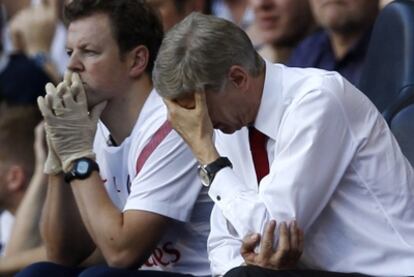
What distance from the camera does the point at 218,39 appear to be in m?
3.73

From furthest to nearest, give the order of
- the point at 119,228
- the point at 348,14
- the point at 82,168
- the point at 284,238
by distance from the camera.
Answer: the point at 348,14 < the point at 82,168 < the point at 119,228 < the point at 284,238

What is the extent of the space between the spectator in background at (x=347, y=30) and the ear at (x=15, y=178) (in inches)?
53.9

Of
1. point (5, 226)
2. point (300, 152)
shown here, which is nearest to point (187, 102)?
point (300, 152)

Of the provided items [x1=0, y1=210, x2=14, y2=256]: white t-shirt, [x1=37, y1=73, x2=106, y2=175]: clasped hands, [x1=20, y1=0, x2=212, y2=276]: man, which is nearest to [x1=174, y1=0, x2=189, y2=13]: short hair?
[x1=0, y1=210, x2=14, y2=256]: white t-shirt

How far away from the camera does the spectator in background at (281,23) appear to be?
6.08 metres

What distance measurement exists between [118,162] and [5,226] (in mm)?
1933

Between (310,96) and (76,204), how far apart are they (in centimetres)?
125

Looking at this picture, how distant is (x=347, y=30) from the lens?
5.60m

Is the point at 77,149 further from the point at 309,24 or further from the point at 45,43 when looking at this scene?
the point at 45,43

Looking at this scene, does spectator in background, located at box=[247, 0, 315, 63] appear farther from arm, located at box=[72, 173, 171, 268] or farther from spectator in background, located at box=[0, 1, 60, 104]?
arm, located at box=[72, 173, 171, 268]

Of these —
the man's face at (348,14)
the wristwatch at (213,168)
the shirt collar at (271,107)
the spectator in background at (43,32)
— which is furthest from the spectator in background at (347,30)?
the spectator in background at (43,32)

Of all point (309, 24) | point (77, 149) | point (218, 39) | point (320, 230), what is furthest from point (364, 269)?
point (309, 24)

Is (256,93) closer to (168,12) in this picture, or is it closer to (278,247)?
(278,247)

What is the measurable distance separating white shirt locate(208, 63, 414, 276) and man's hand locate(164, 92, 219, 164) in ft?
0.32
